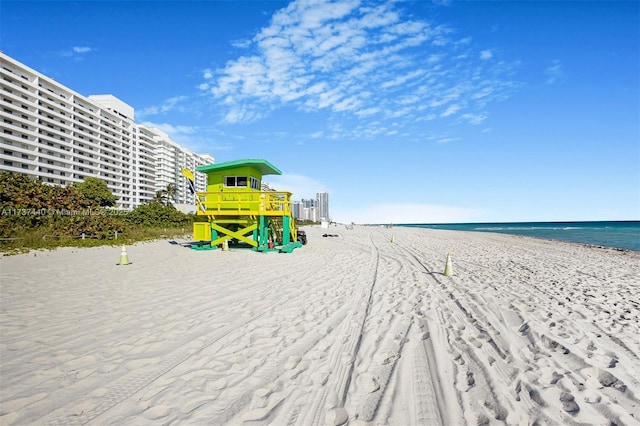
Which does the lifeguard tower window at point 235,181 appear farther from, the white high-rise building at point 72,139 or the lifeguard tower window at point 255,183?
the white high-rise building at point 72,139

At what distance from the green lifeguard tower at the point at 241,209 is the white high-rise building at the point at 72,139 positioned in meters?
67.1

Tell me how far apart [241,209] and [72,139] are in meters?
84.2

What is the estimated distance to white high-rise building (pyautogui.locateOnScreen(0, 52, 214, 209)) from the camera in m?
62.8

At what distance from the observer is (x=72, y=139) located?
76.1 meters

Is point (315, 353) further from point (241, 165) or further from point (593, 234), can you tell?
point (593, 234)

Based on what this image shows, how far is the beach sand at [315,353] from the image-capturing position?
3270 mm

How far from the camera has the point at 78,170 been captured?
77.9 metres

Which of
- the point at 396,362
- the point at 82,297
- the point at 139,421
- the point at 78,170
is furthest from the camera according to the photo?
the point at 78,170

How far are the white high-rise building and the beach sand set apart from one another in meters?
78.1

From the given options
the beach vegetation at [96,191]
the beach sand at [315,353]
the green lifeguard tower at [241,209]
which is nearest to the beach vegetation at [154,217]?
the green lifeguard tower at [241,209]

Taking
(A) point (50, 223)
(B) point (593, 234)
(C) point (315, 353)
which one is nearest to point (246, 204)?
(C) point (315, 353)

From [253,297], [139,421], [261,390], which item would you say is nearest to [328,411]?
[261,390]

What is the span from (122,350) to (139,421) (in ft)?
6.51

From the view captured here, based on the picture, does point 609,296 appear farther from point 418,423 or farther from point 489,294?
point 418,423
